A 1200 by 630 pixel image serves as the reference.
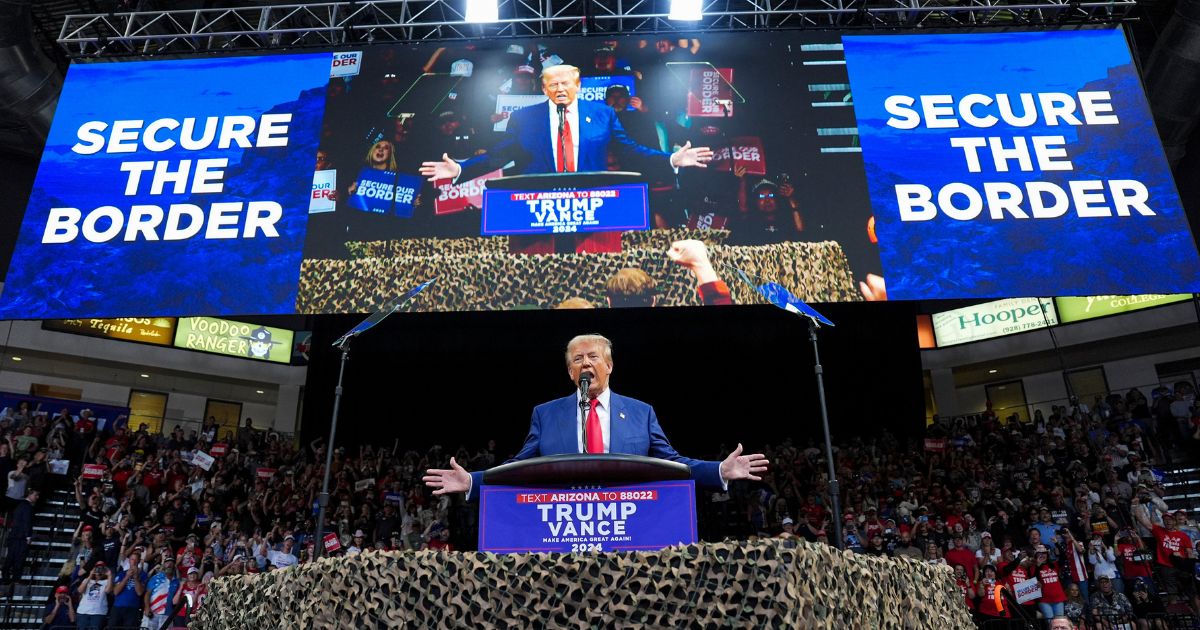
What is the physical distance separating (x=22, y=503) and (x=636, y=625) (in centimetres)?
1330

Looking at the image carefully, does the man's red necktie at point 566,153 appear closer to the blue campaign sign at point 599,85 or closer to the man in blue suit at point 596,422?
the blue campaign sign at point 599,85

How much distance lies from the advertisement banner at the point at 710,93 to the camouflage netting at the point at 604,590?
27.4 feet

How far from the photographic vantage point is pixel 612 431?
14.4 feet

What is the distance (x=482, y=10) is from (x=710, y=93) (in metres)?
3.25

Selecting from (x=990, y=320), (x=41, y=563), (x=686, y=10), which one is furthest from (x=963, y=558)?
(x=990, y=320)

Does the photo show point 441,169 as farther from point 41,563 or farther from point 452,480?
point 41,563

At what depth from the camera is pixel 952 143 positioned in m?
10.2

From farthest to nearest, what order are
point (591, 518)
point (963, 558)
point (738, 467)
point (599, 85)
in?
point (599, 85)
point (963, 558)
point (738, 467)
point (591, 518)

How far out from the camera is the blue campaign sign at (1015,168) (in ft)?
31.3

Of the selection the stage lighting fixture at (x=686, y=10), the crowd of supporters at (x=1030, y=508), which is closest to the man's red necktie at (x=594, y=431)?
the crowd of supporters at (x=1030, y=508)

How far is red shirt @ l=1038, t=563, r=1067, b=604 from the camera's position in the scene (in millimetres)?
9461

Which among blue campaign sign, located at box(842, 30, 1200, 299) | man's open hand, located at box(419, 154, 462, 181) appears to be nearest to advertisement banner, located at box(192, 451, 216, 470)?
man's open hand, located at box(419, 154, 462, 181)

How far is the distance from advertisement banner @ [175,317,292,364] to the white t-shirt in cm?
1403

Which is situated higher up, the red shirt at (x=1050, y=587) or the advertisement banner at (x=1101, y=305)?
the advertisement banner at (x=1101, y=305)
